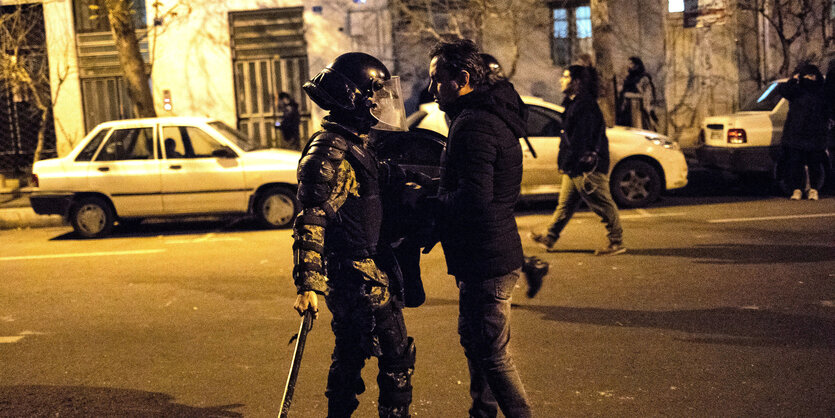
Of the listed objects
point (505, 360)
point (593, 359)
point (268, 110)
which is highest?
point (268, 110)

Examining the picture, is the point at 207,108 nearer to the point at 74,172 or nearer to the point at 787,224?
the point at 74,172

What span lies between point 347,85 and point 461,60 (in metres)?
0.49

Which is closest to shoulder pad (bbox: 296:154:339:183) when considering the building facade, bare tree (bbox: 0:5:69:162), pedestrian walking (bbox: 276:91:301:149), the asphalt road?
the asphalt road

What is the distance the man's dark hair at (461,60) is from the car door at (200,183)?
799 centimetres

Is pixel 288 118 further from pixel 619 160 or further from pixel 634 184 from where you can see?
pixel 634 184

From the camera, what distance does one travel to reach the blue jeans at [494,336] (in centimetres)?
386

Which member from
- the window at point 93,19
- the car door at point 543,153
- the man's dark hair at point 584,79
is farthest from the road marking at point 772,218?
the window at point 93,19

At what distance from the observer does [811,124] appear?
1154 cm

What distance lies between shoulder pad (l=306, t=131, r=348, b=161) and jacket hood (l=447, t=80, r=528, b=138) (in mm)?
523

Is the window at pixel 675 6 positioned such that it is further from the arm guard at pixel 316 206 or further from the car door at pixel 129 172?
the arm guard at pixel 316 206

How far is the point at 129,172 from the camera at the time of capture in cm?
1162

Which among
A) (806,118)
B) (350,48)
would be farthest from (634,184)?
(350,48)

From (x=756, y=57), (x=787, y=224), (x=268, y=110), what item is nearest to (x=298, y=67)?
(x=268, y=110)

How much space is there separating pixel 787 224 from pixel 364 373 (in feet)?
20.2
